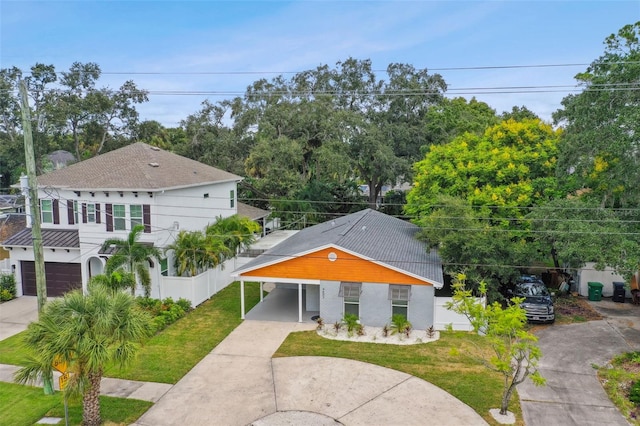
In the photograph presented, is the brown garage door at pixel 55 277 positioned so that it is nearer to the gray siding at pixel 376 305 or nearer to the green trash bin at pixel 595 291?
the gray siding at pixel 376 305

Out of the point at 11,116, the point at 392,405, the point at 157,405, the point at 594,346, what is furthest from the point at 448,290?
the point at 11,116

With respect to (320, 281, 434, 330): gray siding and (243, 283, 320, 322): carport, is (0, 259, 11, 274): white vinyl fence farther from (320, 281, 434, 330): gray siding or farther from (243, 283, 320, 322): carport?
(320, 281, 434, 330): gray siding

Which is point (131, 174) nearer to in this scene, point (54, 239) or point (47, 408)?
point (54, 239)

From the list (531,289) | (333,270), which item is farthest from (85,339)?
(531,289)

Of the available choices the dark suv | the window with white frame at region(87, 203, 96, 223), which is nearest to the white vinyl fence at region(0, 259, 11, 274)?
the window with white frame at region(87, 203, 96, 223)

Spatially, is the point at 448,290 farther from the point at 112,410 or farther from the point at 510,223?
the point at 112,410

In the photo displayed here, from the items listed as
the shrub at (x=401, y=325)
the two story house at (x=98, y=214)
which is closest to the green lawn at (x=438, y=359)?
the shrub at (x=401, y=325)
